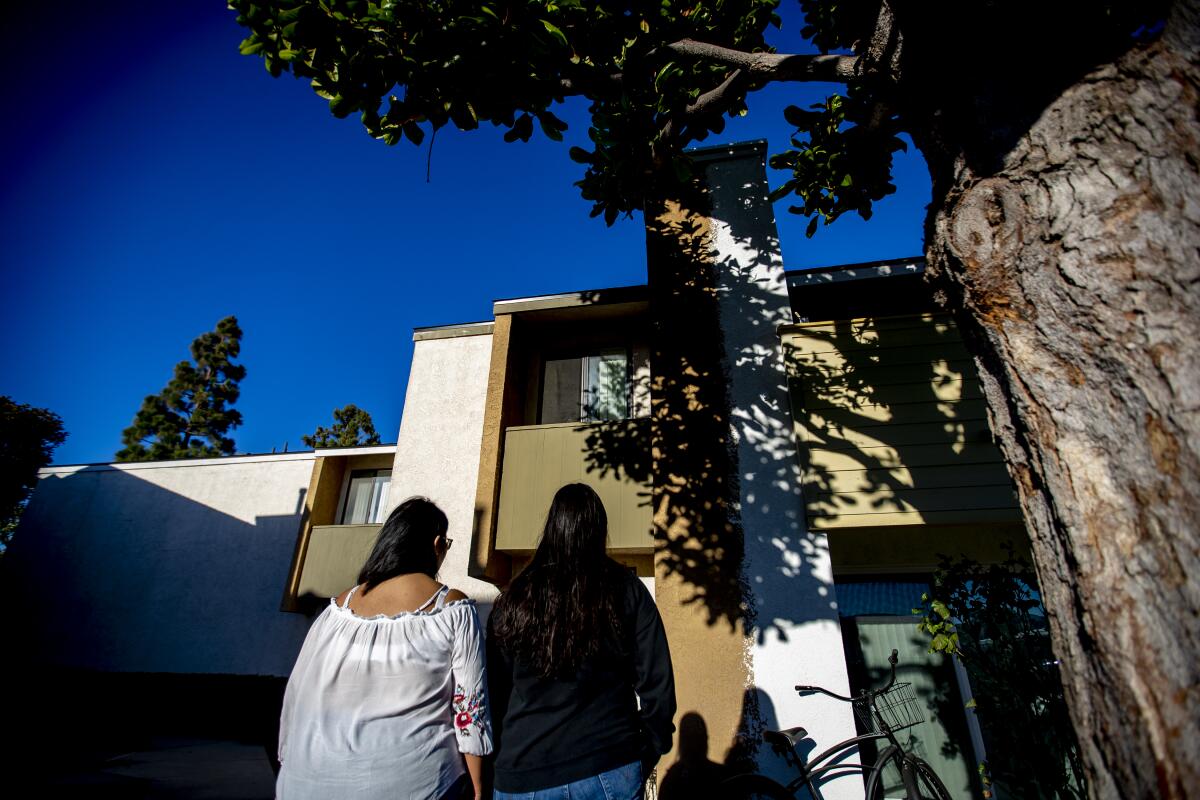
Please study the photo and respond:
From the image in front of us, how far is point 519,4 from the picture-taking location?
3.54 metres

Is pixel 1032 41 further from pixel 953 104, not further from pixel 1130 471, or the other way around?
A: pixel 1130 471

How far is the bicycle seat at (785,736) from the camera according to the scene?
14.5 feet

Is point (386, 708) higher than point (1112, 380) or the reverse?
the reverse

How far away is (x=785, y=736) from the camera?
4.44m

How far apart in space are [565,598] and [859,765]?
4329mm

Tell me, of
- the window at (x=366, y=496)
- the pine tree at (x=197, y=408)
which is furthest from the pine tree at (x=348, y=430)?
the window at (x=366, y=496)

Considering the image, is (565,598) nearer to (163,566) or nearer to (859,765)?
(859,765)

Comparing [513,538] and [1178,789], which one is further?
[513,538]

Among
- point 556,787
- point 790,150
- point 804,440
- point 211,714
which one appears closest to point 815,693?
point 804,440

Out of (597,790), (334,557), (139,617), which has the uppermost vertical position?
(334,557)

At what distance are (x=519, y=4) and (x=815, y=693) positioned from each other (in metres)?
6.53

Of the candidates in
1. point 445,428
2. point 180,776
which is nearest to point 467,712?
point 445,428

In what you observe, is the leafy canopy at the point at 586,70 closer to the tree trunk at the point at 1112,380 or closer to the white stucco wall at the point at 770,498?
the white stucco wall at the point at 770,498

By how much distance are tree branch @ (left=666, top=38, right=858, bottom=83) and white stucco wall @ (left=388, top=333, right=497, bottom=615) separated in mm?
7177
